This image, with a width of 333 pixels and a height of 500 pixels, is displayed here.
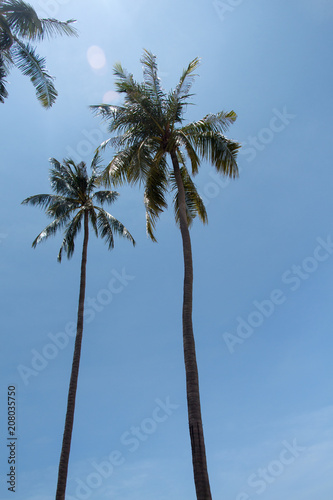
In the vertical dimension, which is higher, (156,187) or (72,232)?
(72,232)

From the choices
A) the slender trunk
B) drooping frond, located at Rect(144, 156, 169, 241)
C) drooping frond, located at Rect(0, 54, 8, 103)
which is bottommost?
the slender trunk

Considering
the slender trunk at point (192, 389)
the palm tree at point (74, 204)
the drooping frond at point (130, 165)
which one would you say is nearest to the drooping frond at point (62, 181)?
the palm tree at point (74, 204)

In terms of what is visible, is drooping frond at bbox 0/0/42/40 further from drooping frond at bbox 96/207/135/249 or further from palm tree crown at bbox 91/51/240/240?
drooping frond at bbox 96/207/135/249

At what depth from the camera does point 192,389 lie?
40.9ft

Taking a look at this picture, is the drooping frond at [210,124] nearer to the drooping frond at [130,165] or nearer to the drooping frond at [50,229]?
the drooping frond at [130,165]

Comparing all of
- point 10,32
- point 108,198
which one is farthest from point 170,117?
point 108,198

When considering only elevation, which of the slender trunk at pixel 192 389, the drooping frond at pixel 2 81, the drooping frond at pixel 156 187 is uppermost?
the drooping frond at pixel 2 81

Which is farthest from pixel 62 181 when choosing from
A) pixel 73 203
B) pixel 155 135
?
pixel 155 135

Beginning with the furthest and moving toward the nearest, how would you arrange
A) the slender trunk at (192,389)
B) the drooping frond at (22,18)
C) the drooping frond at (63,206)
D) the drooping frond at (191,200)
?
1. the drooping frond at (63,206)
2. the drooping frond at (191,200)
3. the drooping frond at (22,18)
4. the slender trunk at (192,389)

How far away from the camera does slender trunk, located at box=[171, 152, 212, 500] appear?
11008 millimetres

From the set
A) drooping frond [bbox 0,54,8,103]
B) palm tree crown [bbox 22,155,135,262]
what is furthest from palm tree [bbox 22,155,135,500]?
drooping frond [bbox 0,54,8,103]

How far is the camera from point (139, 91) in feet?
58.1

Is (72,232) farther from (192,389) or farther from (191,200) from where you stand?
(192,389)

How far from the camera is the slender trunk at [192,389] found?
433 inches
